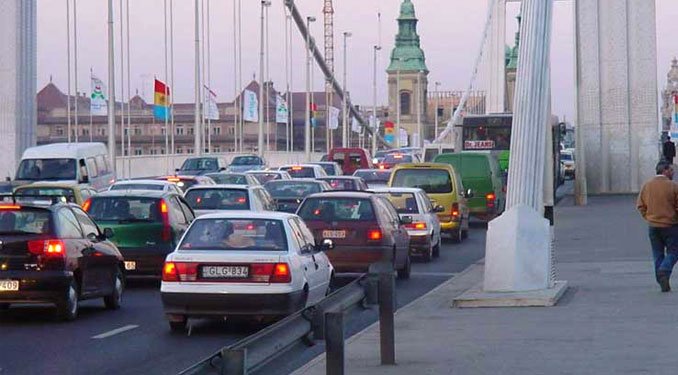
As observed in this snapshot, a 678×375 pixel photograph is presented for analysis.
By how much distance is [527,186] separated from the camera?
1997 cm

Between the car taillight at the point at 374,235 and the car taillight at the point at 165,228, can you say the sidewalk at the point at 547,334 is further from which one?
the car taillight at the point at 165,228

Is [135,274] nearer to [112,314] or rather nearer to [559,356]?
[112,314]

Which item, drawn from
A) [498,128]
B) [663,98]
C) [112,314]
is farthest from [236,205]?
[663,98]

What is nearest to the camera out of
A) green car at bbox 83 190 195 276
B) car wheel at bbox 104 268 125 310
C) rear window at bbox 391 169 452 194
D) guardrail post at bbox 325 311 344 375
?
guardrail post at bbox 325 311 344 375

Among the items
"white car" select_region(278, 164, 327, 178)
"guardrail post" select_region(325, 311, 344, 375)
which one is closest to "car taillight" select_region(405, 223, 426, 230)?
"guardrail post" select_region(325, 311, 344, 375)

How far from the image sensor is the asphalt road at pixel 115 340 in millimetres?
14516

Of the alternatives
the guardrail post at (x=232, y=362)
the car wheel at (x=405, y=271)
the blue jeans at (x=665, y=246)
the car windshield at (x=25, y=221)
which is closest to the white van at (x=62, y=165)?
the car wheel at (x=405, y=271)

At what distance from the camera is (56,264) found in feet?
61.0

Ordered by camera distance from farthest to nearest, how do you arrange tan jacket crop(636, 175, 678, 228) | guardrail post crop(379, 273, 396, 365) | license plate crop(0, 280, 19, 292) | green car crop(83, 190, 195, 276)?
green car crop(83, 190, 195, 276) → tan jacket crop(636, 175, 678, 228) → license plate crop(0, 280, 19, 292) → guardrail post crop(379, 273, 396, 365)

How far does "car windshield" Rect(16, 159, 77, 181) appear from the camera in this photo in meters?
42.3

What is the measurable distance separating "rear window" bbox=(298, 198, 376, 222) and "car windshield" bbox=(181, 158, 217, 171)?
35.0 metres

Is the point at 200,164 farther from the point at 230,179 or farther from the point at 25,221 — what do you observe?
the point at 25,221

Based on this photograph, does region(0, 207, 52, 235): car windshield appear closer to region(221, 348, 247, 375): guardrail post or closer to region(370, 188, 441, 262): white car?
region(221, 348, 247, 375): guardrail post

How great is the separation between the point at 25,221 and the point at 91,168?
2484 centimetres
